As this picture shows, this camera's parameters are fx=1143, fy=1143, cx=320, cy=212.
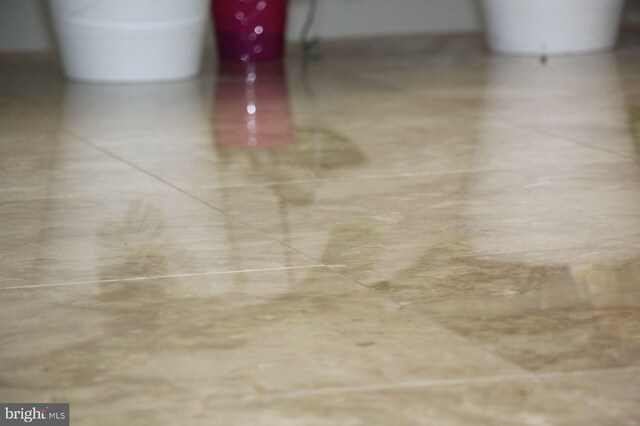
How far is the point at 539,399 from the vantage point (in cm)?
85

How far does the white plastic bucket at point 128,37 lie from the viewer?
311cm

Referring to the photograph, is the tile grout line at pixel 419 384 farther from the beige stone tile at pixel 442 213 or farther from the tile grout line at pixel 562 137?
the tile grout line at pixel 562 137

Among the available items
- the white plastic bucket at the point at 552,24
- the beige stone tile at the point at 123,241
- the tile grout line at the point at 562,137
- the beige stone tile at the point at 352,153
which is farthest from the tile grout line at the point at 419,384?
the white plastic bucket at the point at 552,24

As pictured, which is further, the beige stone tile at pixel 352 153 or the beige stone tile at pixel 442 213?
the beige stone tile at pixel 352 153

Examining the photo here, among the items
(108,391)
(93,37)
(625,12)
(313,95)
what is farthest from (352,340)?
(625,12)

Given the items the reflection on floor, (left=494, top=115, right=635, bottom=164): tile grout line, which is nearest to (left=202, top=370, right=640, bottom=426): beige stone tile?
the reflection on floor

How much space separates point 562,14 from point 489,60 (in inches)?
11.6

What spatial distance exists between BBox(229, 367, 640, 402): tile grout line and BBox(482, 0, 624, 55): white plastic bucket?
112 inches

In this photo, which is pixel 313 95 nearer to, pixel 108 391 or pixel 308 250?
pixel 308 250

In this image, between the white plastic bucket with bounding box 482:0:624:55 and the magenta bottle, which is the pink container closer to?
the magenta bottle

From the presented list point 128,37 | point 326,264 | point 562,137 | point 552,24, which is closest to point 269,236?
point 326,264

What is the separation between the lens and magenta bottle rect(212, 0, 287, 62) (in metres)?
3.66

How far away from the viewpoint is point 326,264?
49.6 inches

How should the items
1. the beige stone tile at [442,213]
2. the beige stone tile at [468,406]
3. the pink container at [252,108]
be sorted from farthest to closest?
the pink container at [252,108], the beige stone tile at [442,213], the beige stone tile at [468,406]
